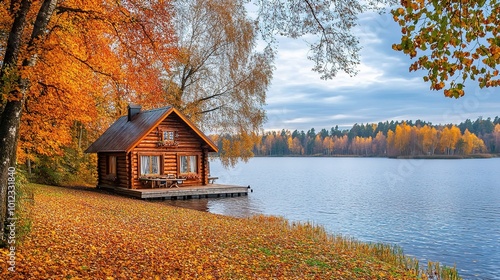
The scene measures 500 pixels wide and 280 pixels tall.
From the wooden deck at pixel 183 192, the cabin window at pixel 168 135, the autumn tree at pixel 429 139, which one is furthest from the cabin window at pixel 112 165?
the autumn tree at pixel 429 139

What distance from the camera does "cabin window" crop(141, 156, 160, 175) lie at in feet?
91.2

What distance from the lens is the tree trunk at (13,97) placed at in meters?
7.51

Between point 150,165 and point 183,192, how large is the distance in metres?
3.06

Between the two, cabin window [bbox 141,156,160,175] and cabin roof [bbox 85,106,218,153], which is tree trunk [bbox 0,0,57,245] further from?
cabin window [bbox 141,156,160,175]

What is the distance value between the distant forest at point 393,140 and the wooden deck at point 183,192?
52.5 m

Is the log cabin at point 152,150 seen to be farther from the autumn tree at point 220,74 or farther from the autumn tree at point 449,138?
the autumn tree at point 449,138

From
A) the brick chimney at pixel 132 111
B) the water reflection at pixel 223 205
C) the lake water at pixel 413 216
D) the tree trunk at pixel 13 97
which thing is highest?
the brick chimney at pixel 132 111

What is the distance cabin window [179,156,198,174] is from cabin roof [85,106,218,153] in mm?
1401

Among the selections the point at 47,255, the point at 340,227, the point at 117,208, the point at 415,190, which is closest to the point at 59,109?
the point at 117,208

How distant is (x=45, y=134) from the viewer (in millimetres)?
18906

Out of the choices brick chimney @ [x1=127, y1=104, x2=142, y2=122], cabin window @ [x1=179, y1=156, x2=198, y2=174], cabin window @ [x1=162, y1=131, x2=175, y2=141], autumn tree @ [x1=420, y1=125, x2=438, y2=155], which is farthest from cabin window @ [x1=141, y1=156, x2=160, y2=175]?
autumn tree @ [x1=420, y1=125, x2=438, y2=155]

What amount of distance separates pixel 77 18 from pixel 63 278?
7.79 m

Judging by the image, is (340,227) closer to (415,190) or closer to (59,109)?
(59,109)

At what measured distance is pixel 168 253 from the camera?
9250mm
